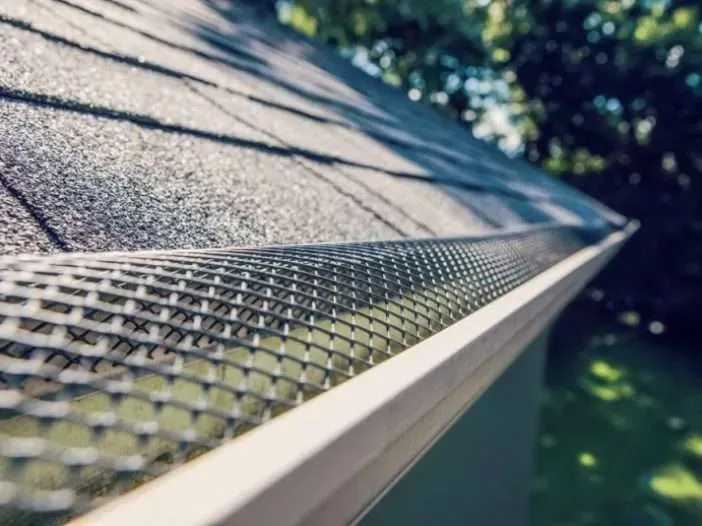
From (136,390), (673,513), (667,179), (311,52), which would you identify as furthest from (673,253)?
(136,390)

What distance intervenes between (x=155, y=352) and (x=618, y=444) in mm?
6866

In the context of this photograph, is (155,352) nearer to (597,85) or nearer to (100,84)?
(100,84)

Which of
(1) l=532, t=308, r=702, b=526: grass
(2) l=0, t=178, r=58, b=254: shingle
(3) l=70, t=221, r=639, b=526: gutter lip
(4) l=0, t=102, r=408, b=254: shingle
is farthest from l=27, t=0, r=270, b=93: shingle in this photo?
(1) l=532, t=308, r=702, b=526: grass

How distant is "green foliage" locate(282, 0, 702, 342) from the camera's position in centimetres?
1325

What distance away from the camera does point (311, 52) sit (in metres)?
4.87

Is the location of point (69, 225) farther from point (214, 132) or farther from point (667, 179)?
point (667, 179)

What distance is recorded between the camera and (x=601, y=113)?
15172 mm

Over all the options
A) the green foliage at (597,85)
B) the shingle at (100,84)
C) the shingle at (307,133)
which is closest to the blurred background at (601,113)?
the green foliage at (597,85)

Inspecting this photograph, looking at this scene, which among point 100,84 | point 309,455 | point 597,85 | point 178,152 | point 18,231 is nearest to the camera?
point 309,455

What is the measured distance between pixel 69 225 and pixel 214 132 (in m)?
0.74

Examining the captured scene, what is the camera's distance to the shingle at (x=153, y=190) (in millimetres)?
966

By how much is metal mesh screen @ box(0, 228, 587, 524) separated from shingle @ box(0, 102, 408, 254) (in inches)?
5.6

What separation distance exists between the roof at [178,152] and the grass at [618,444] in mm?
3236

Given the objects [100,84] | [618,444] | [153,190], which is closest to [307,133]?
[100,84]
